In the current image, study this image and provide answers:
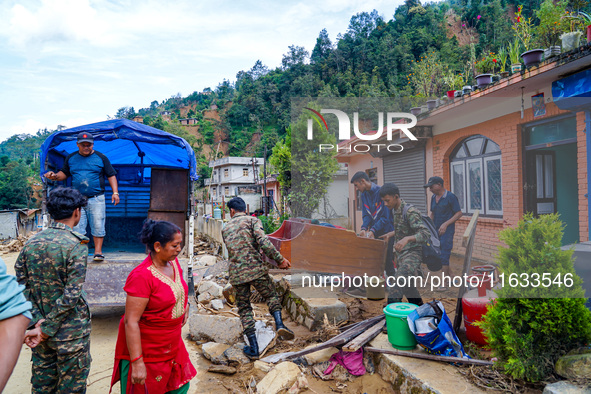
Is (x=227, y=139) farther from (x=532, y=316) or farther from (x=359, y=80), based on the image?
(x=532, y=316)

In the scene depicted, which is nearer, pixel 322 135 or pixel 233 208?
pixel 233 208

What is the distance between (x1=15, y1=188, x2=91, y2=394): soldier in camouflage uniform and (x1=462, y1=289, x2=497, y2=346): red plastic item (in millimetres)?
3446

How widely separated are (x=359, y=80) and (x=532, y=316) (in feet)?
131

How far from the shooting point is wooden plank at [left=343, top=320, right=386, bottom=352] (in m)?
3.85

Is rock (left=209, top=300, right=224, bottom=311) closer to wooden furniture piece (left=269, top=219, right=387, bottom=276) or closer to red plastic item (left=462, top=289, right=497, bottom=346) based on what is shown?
wooden furniture piece (left=269, top=219, right=387, bottom=276)

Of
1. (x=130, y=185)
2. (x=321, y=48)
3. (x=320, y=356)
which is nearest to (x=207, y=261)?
(x=130, y=185)

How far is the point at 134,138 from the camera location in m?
5.89

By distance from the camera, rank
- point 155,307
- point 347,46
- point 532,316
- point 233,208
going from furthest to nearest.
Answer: point 347,46, point 233,208, point 532,316, point 155,307

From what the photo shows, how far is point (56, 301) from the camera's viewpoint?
8.16 feet

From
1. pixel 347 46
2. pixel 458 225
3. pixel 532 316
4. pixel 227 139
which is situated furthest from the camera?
pixel 227 139

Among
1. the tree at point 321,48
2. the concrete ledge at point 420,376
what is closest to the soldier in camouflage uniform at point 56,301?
the concrete ledge at point 420,376

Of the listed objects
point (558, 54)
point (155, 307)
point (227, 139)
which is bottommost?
point (155, 307)

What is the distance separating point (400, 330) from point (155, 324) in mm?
2451

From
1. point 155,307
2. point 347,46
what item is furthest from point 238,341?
point 347,46
